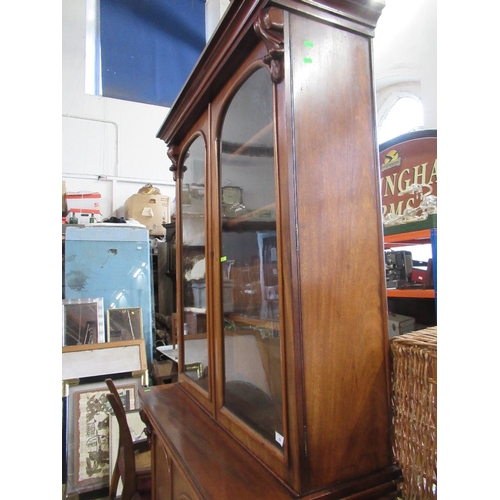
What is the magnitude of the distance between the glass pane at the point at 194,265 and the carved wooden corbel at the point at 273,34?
549mm

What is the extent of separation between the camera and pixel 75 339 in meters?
2.65

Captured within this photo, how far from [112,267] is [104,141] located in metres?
1.64

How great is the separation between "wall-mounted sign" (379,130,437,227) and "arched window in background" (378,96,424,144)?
961 mm

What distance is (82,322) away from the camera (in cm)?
271

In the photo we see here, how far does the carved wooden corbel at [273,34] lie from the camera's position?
2.35 feet

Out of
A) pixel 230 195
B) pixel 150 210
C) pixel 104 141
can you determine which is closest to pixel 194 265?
pixel 230 195

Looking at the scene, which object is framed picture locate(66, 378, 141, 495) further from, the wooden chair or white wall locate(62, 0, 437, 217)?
white wall locate(62, 0, 437, 217)

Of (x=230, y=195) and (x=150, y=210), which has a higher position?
(x=150, y=210)

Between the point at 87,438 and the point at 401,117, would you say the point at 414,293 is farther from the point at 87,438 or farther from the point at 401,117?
the point at 87,438

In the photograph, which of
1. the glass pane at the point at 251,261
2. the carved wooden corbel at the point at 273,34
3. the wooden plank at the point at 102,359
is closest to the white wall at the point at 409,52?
the glass pane at the point at 251,261

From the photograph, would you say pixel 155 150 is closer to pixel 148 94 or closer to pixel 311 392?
pixel 148 94

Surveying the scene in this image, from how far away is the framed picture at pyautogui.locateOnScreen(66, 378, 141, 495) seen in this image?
2.26 meters
